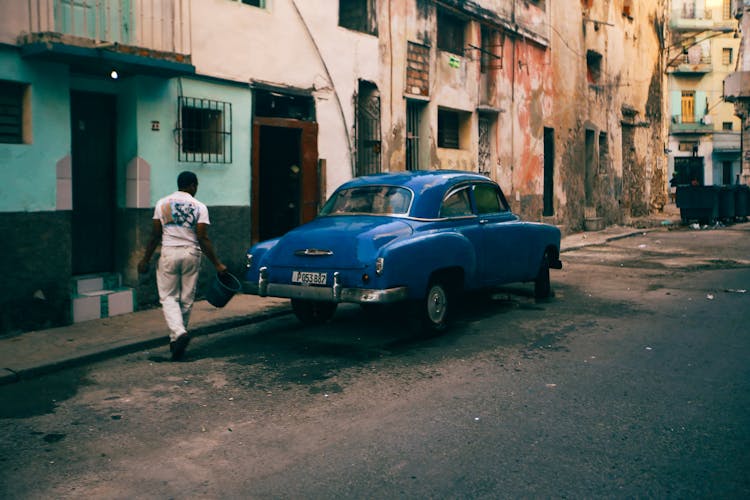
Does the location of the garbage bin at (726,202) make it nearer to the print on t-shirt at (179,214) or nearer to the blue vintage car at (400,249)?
the blue vintage car at (400,249)

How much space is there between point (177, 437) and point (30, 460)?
34.1 inches

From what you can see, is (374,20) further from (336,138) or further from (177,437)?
(177,437)

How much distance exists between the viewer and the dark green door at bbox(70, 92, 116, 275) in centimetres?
938

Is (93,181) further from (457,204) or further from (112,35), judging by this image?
(457,204)

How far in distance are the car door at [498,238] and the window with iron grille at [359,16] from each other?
5972 mm

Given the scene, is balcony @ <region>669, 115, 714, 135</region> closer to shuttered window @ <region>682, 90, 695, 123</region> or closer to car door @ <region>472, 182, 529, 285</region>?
shuttered window @ <region>682, 90, 695, 123</region>

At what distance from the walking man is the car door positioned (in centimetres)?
321

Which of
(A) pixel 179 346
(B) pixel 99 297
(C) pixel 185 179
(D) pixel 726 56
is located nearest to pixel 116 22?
(C) pixel 185 179

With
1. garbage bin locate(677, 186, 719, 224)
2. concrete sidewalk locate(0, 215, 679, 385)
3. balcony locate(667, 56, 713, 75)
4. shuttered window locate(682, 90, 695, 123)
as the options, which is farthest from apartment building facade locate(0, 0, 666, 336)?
shuttered window locate(682, 90, 695, 123)

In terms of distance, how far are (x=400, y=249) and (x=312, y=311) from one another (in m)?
1.98

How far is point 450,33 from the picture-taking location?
56.4ft

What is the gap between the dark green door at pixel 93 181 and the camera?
9.38m

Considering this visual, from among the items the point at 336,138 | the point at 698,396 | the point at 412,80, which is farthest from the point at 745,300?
the point at 412,80

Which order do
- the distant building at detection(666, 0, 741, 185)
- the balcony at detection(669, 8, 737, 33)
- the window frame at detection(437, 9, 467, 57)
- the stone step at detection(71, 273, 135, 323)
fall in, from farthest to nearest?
the distant building at detection(666, 0, 741, 185) → the balcony at detection(669, 8, 737, 33) → the window frame at detection(437, 9, 467, 57) → the stone step at detection(71, 273, 135, 323)
